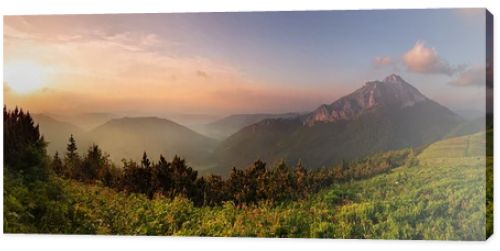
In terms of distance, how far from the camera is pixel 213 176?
11516 mm

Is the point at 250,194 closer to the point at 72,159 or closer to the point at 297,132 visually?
the point at 297,132

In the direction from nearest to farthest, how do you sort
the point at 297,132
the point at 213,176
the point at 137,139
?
the point at 297,132 < the point at 213,176 < the point at 137,139

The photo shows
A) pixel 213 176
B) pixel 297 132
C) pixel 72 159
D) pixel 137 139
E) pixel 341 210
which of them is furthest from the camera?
pixel 72 159

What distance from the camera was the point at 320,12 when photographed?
36.8 feet

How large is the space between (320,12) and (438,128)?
1.67m

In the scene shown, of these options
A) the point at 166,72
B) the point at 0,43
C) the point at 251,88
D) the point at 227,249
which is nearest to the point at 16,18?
the point at 0,43

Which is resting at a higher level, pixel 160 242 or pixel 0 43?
pixel 0 43

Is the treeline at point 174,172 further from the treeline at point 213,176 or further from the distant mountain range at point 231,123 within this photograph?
the distant mountain range at point 231,123

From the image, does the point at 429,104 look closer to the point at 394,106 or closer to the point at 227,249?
the point at 394,106

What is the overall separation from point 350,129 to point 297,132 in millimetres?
548

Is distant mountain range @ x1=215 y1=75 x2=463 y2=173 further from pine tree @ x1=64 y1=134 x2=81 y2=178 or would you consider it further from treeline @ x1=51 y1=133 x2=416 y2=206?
pine tree @ x1=64 y1=134 x2=81 y2=178

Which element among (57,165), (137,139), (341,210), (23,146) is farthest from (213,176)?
(23,146)

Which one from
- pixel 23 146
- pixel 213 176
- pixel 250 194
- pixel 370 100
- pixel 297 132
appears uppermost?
pixel 370 100

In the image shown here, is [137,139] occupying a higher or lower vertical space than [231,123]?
lower
